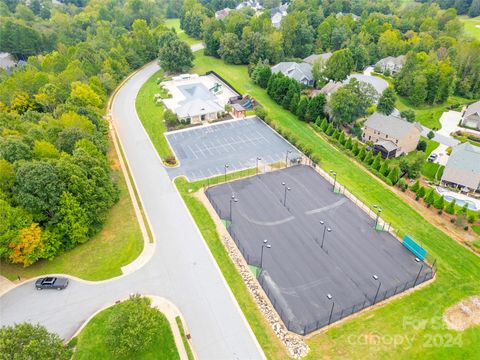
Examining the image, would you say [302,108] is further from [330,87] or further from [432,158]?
[432,158]

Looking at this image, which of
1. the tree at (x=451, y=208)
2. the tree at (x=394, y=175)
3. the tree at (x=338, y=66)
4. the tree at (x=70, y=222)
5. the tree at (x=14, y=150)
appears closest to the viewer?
the tree at (x=70, y=222)

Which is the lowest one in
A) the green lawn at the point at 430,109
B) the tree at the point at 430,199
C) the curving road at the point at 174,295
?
the curving road at the point at 174,295

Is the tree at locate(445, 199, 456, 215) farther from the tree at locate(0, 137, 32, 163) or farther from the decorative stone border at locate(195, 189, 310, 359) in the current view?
the tree at locate(0, 137, 32, 163)

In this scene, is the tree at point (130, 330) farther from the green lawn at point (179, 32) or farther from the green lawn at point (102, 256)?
Result: the green lawn at point (179, 32)

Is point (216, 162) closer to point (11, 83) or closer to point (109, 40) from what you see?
point (11, 83)

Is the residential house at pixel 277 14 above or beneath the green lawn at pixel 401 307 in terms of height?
above

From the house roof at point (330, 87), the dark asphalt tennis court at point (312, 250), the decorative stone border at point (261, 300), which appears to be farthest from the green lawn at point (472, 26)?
the decorative stone border at point (261, 300)

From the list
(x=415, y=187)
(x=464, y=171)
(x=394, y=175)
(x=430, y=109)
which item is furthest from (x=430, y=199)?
(x=430, y=109)
